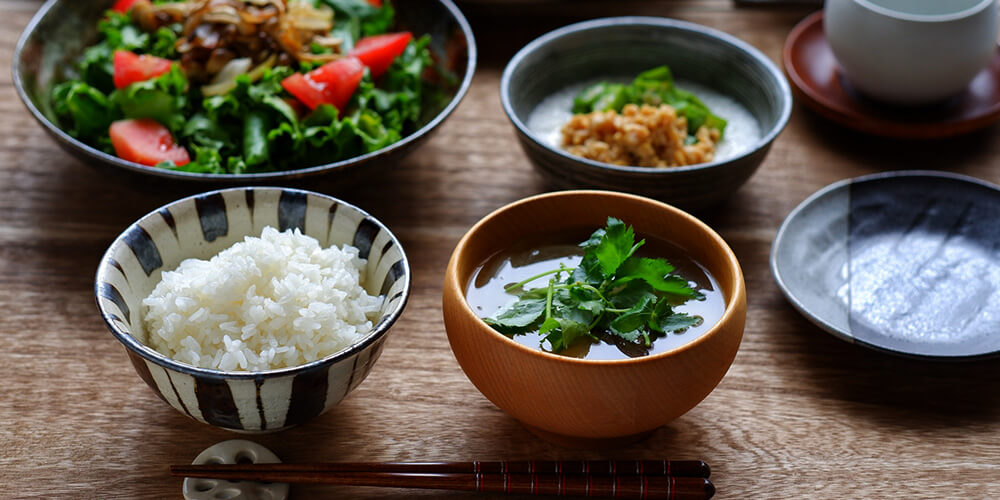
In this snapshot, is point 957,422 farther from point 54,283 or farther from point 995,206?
point 54,283

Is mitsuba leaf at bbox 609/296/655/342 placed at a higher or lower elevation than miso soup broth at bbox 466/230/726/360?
higher

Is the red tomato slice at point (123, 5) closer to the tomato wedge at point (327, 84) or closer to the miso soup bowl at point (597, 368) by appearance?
the tomato wedge at point (327, 84)

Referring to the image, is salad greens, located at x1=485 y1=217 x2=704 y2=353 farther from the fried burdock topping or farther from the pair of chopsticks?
the fried burdock topping

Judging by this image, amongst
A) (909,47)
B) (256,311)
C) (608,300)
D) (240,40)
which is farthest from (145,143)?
(909,47)

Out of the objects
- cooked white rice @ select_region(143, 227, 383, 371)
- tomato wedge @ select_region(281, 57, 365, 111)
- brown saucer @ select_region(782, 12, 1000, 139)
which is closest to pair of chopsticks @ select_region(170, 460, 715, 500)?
cooked white rice @ select_region(143, 227, 383, 371)

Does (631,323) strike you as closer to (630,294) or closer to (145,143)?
(630,294)

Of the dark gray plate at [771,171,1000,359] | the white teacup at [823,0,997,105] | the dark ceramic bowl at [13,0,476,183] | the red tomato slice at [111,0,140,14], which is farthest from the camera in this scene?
the red tomato slice at [111,0,140,14]

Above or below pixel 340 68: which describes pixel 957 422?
below

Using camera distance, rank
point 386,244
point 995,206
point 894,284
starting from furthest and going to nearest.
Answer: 1. point 995,206
2. point 894,284
3. point 386,244

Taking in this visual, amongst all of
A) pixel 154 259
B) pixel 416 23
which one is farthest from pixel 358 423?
pixel 416 23
